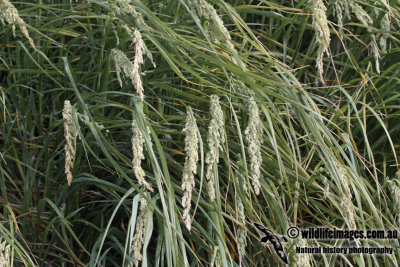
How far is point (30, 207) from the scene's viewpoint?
7.60 ft

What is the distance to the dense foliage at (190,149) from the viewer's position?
176 centimetres

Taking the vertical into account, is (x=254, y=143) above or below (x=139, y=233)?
above

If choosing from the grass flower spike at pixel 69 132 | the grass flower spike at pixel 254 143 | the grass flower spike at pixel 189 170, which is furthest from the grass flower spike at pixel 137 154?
the grass flower spike at pixel 254 143

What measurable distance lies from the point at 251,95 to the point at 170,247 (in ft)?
1.99

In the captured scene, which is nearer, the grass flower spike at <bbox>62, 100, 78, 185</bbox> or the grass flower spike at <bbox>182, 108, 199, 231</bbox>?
the grass flower spike at <bbox>182, 108, 199, 231</bbox>

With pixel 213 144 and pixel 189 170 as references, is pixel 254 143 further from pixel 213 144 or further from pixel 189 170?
pixel 189 170

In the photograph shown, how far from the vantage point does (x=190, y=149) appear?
155cm

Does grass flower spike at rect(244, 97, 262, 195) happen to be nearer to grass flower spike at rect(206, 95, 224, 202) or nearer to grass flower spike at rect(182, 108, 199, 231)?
grass flower spike at rect(206, 95, 224, 202)

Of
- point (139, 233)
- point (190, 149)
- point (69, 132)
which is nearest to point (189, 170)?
point (190, 149)

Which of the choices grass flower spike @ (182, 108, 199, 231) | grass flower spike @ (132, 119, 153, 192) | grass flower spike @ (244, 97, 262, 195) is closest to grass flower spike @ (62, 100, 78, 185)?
grass flower spike @ (132, 119, 153, 192)

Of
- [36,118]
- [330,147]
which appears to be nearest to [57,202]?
[36,118]

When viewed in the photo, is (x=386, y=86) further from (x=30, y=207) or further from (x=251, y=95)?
(x=30, y=207)

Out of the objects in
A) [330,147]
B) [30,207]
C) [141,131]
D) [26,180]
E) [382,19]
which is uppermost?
[382,19]

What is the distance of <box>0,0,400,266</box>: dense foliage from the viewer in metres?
1.76
